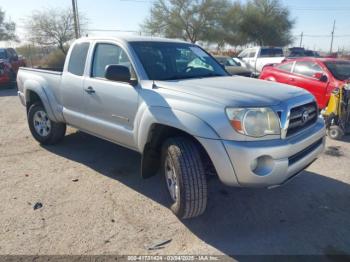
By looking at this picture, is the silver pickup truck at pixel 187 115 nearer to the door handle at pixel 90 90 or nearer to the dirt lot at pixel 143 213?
the door handle at pixel 90 90

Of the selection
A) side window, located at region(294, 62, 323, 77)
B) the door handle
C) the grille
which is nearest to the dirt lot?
the grille

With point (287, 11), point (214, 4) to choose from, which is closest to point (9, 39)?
point (214, 4)

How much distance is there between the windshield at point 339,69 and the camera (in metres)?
7.80

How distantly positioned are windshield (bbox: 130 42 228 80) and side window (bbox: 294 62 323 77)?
14.9ft

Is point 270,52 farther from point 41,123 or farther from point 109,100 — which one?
point 109,100

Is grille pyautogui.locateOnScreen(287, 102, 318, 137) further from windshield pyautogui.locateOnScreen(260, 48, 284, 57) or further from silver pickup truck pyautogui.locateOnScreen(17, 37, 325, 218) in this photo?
windshield pyautogui.locateOnScreen(260, 48, 284, 57)

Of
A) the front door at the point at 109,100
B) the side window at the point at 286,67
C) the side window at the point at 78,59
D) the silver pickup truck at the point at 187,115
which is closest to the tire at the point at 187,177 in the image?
the silver pickup truck at the point at 187,115

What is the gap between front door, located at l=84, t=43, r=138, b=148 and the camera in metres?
3.83

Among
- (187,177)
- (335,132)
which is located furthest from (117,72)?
(335,132)

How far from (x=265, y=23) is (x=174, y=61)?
123ft

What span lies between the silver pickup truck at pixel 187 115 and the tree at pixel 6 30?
47919 mm

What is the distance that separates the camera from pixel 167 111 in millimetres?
3287

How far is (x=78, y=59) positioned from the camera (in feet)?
15.6

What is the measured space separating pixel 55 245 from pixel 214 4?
127ft
